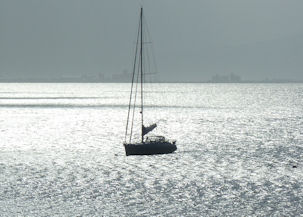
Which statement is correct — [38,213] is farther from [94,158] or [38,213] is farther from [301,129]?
[301,129]

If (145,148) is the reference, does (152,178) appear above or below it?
below

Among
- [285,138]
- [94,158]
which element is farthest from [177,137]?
[94,158]

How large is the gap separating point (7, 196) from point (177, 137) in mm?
58723

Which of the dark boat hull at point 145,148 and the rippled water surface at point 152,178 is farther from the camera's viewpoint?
the dark boat hull at point 145,148

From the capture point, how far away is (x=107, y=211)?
4291 centimetres

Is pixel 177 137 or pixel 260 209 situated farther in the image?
pixel 177 137

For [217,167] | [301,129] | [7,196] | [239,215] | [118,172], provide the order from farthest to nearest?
1. [301,129]
2. [217,167]
3. [118,172]
4. [7,196]
5. [239,215]

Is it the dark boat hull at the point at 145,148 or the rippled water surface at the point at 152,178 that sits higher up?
the dark boat hull at the point at 145,148

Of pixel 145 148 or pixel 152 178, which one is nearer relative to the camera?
pixel 152 178

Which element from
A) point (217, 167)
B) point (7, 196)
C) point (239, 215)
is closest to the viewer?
point (239, 215)

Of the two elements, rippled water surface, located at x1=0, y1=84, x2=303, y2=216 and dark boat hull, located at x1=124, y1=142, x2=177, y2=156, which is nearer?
rippled water surface, located at x1=0, y1=84, x2=303, y2=216

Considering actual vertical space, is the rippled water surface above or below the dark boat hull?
below

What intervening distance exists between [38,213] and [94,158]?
30.7m

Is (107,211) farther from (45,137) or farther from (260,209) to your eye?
(45,137)
